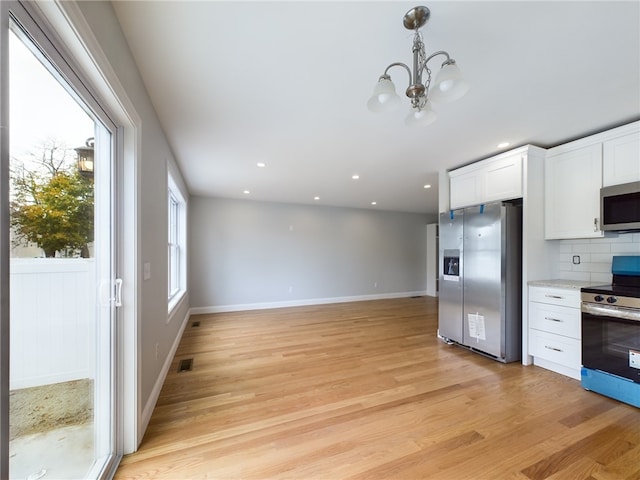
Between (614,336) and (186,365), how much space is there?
410 cm

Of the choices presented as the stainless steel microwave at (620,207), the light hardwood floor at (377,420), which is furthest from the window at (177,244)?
the stainless steel microwave at (620,207)

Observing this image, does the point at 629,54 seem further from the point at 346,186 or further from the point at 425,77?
the point at 346,186

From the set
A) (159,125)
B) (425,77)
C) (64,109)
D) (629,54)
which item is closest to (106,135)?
(64,109)

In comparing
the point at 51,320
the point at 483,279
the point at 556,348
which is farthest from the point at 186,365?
the point at 556,348

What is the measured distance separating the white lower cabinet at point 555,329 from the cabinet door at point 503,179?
1.08 m

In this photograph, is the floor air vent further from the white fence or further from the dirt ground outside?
the white fence

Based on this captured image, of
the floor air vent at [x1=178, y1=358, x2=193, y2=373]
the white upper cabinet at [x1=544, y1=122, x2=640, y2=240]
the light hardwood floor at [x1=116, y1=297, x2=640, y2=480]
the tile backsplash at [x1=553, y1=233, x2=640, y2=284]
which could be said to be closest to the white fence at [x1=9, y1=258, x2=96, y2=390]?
the light hardwood floor at [x1=116, y1=297, x2=640, y2=480]

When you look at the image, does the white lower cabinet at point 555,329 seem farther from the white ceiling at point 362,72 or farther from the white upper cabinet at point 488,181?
the white ceiling at point 362,72

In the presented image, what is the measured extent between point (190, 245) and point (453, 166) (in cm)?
494

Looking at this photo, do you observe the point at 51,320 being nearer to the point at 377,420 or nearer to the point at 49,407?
the point at 49,407

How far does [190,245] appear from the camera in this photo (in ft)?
17.5

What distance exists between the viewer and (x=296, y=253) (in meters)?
6.18

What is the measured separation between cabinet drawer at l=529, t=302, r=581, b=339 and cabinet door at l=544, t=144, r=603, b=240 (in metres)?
0.78

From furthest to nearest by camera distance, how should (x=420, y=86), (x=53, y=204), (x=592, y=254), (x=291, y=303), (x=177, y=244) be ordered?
A: (x=291, y=303) → (x=177, y=244) → (x=592, y=254) → (x=420, y=86) → (x=53, y=204)
